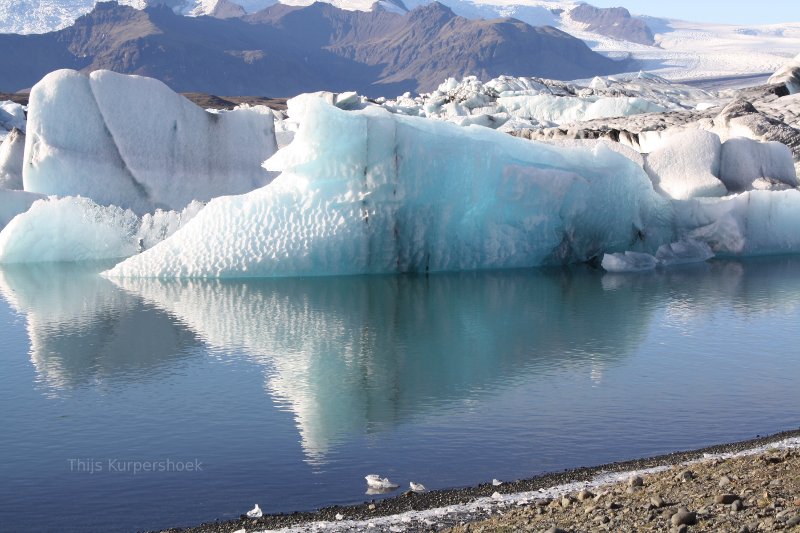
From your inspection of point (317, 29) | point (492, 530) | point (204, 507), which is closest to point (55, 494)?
point (204, 507)

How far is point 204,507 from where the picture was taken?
4969mm

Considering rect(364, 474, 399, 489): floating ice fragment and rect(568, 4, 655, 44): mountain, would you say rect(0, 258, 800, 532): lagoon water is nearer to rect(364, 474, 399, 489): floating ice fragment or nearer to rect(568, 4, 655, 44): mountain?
rect(364, 474, 399, 489): floating ice fragment

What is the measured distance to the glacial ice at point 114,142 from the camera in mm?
15508

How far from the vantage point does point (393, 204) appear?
1202 cm

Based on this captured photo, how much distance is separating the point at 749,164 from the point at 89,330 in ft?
31.0

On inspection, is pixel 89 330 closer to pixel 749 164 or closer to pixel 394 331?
pixel 394 331

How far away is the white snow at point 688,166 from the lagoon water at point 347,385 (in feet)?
8.05

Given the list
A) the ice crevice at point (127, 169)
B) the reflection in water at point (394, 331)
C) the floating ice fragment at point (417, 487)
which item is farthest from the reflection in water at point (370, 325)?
the ice crevice at point (127, 169)

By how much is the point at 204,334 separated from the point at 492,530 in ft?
18.6

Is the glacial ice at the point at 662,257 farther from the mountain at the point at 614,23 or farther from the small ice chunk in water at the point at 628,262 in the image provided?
the mountain at the point at 614,23

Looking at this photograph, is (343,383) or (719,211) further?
(719,211)

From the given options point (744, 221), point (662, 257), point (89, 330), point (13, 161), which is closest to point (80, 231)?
point (13, 161)

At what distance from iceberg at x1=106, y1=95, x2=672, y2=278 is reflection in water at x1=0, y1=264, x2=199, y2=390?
3.10 ft

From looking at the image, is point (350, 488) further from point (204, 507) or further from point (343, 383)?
point (343, 383)
